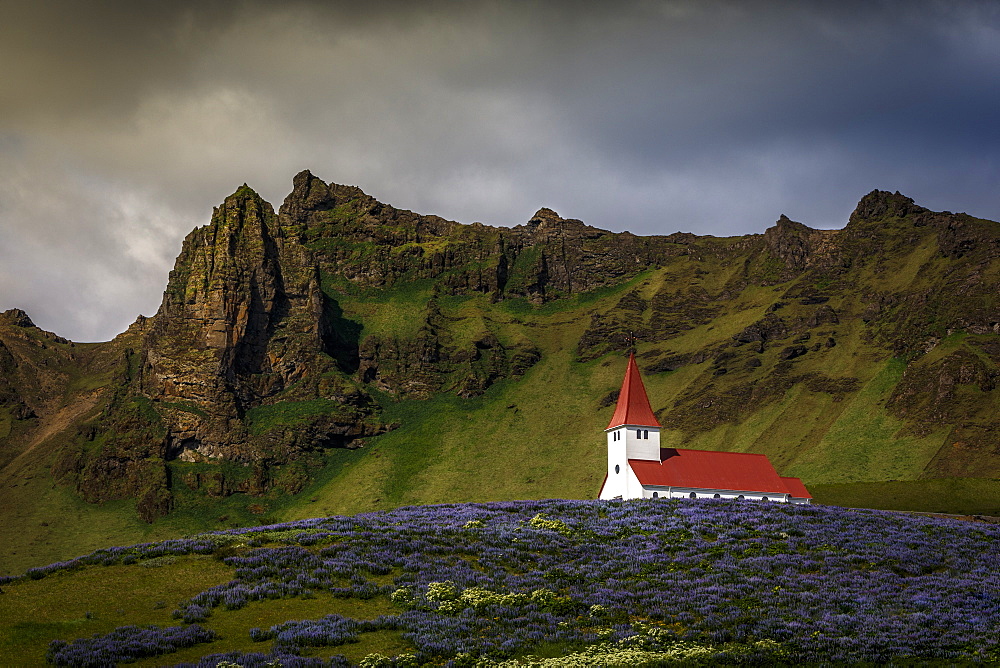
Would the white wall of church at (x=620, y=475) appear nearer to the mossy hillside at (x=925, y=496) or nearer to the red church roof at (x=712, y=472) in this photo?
the red church roof at (x=712, y=472)

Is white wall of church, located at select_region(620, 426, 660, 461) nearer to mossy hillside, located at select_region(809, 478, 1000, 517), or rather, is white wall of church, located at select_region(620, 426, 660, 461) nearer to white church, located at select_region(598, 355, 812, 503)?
white church, located at select_region(598, 355, 812, 503)

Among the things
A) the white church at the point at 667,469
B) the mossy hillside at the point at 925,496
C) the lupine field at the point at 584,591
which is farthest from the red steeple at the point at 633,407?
the mossy hillside at the point at 925,496

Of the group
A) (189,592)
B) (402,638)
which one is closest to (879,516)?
(402,638)

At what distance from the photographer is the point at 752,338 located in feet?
643

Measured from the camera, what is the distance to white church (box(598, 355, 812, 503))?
7888 centimetres

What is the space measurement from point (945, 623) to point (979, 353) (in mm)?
134433

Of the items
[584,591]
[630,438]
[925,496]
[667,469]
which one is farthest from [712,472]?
[584,591]

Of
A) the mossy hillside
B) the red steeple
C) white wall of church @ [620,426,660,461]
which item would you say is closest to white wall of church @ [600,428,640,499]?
white wall of church @ [620,426,660,461]

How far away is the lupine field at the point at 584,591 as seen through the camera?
93.0 ft

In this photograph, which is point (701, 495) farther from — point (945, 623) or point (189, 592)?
point (189, 592)

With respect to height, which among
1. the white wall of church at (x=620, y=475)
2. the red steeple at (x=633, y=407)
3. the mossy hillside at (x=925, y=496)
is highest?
the red steeple at (x=633, y=407)

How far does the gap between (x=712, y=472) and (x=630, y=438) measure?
9062 mm

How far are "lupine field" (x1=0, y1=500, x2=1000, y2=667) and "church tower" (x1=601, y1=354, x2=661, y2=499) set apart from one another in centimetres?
2444

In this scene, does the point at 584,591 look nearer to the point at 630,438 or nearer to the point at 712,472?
the point at 630,438
